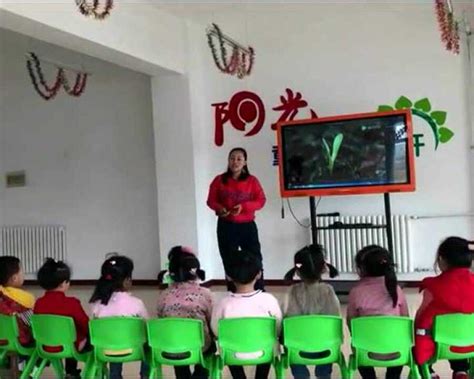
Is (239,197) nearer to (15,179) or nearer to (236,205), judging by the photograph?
(236,205)

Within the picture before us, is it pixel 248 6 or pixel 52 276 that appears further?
pixel 248 6

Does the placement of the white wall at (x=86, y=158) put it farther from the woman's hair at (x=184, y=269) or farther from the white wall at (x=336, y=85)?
the woman's hair at (x=184, y=269)

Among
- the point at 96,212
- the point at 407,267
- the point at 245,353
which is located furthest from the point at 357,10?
the point at 245,353

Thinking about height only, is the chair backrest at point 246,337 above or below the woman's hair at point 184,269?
below

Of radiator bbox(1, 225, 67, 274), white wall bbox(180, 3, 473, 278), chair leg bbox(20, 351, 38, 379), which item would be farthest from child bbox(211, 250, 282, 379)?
radiator bbox(1, 225, 67, 274)

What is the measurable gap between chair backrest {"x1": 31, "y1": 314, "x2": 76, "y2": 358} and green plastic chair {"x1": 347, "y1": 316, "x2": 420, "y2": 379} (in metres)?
1.34

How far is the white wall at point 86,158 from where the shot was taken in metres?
6.83

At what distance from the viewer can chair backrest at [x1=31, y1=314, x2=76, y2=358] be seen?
2.74 meters

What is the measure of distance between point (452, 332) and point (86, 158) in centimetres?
552

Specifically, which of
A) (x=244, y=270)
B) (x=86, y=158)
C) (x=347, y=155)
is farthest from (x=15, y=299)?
(x=86, y=158)

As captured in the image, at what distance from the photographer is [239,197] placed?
182 inches

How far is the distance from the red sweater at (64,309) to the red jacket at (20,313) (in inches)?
4.3

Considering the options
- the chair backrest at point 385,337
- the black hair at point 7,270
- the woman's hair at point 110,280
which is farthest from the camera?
the black hair at point 7,270

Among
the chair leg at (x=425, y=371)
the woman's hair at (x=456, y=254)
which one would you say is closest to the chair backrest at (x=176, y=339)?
the chair leg at (x=425, y=371)
